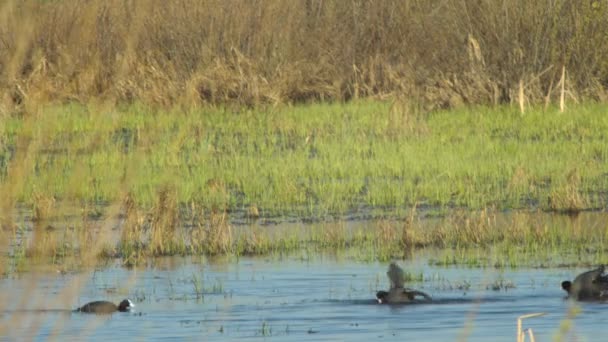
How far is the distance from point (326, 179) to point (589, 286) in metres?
8.24

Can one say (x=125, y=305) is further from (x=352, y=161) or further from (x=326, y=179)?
(x=352, y=161)

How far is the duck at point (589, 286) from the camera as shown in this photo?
31.7 feet

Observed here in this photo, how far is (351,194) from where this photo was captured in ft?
54.7

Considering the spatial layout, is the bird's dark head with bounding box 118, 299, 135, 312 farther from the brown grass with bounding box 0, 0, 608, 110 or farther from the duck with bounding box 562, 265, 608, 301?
the brown grass with bounding box 0, 0, 608, 110

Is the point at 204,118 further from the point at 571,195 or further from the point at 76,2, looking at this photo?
the point at 571,195

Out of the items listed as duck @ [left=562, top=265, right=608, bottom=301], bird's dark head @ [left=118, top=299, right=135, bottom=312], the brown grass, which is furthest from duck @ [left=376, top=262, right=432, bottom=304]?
the brown grass

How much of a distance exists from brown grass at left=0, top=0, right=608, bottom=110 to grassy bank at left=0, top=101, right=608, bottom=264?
1.41 m

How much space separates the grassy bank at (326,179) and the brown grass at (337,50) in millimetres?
1413

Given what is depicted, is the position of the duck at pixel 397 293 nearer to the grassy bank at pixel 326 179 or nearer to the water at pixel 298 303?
the water at pixel 298 303

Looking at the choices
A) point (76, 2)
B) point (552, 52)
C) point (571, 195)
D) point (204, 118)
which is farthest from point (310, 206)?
point (76, 2)

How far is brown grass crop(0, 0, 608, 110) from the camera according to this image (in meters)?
27.7

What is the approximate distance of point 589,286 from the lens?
32.6 feet

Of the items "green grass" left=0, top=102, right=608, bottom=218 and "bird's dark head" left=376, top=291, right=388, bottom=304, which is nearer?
"bird's dark head" left=376, top=291, right=388, bottom=304

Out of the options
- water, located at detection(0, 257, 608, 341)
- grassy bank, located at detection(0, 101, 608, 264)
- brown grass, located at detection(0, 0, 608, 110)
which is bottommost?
water, located at detection(0, 257, 608, 341)
